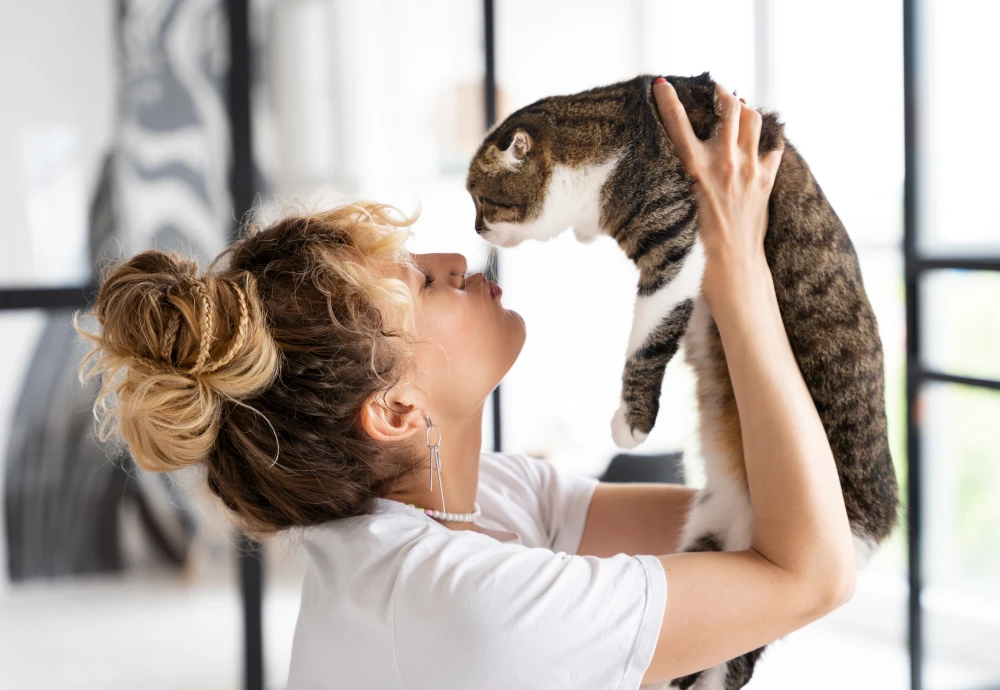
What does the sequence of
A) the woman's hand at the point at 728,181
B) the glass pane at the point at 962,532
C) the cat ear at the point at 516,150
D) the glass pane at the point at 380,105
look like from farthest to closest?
the glass pane at the point at 380,105 < the glass pane at the point at 962,532 < the cat ear at the point at 516,150 < the woman's hand at the point at 728,181

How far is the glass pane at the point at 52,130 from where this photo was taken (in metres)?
2.35

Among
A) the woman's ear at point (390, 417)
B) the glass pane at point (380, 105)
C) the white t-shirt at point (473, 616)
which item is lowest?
the white t-shirt at point (473, 616)

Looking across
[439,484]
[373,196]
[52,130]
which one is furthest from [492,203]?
[52,130]

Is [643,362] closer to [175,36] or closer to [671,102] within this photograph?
[671,102]

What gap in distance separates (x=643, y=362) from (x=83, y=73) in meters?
2.04

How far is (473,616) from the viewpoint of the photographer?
3.13 ft

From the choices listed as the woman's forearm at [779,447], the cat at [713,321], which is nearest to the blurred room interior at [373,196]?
the cat at [713,321]

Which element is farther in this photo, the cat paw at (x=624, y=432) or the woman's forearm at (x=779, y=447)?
the cat paw at (x=624, y=432)

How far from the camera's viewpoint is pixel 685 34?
3.37m

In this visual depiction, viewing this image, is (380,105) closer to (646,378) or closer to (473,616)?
(646,378)

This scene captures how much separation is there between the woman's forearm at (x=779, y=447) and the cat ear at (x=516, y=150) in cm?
49

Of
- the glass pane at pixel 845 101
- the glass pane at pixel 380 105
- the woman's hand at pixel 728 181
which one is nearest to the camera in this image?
the woman's hand at pixel 728 181

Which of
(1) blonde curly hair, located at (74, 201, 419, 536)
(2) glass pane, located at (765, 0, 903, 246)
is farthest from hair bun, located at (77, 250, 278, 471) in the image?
(2) glass pane, located at (765, 0, 903, 246)

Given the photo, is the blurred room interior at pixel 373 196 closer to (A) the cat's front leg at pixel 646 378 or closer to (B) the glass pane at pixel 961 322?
(B) the glass pane at pixel 961 322
